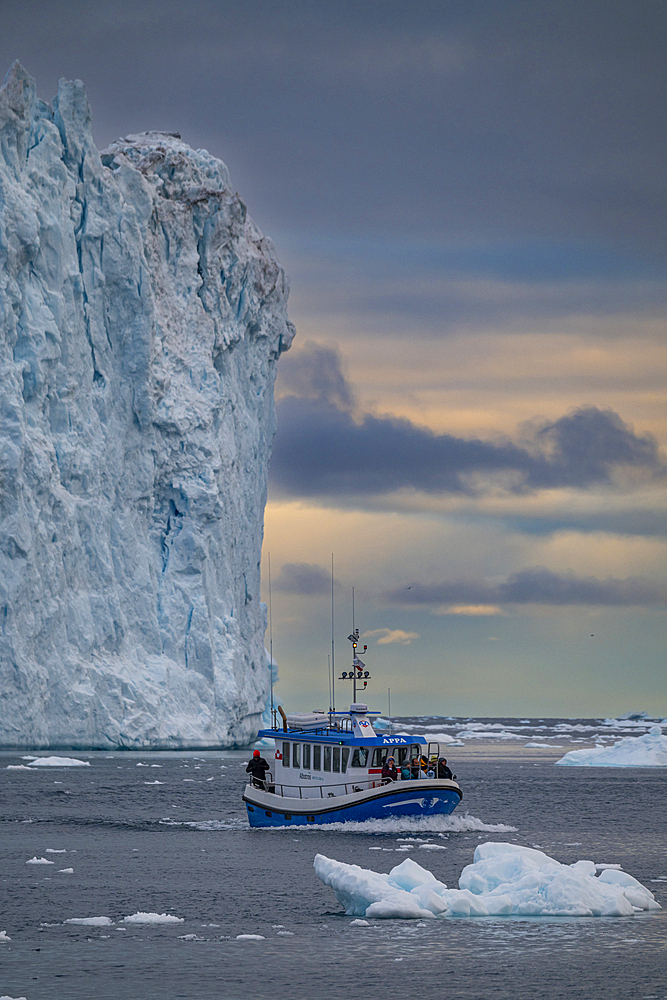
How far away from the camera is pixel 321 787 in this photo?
32219 millimetres

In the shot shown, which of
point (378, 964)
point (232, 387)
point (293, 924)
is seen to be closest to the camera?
point (378, 964)

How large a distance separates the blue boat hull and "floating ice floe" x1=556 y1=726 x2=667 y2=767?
46.9 m

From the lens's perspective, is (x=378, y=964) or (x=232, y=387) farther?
(x=232, y=387)

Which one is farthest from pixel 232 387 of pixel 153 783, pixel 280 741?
pixel 280 741

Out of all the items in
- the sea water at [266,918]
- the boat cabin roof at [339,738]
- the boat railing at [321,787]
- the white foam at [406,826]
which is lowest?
the sea water at [266,918]

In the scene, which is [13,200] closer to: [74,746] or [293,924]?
[74,746]

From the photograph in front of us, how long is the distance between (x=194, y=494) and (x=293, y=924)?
43.8 m

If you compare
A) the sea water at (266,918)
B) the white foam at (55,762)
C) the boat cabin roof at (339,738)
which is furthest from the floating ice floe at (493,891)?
the white foam at (55,762)

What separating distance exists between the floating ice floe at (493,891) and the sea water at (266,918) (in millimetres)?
226

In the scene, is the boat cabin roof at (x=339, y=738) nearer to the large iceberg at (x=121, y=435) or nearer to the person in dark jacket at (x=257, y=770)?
the person in dark jacket at (x=257, y=770)

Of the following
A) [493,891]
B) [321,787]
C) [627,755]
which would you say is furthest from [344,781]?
[627,755]

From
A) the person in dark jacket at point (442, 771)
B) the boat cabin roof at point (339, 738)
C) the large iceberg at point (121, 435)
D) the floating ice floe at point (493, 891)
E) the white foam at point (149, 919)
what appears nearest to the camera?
the floating ice floe at point (493, 891)

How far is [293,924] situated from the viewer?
60.9ft

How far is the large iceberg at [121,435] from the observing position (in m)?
52.5
